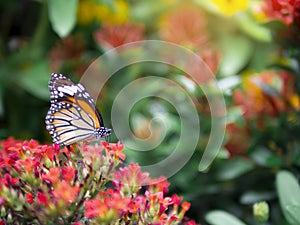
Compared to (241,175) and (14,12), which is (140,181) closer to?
(241,175)

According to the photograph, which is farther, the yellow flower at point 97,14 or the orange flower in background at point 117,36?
the yellow flower at point 97,14

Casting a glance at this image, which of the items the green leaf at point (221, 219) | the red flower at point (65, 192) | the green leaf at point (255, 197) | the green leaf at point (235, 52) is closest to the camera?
the red flower at point (65, 192)

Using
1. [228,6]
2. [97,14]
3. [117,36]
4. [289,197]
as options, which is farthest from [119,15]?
[289,197]

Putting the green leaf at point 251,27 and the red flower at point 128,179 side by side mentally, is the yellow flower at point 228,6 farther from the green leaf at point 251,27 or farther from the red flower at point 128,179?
the red flower at point 128,179

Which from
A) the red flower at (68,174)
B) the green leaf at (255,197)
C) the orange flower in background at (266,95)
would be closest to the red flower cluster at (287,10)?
the orange flower in background at (266,95)

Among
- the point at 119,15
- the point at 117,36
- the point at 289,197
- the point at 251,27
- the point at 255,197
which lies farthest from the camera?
the point at 119,15

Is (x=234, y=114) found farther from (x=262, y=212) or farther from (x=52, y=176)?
(x=52, y=176)

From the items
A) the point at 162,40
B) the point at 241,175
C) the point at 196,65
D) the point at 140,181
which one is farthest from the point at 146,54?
the point at 140,181
